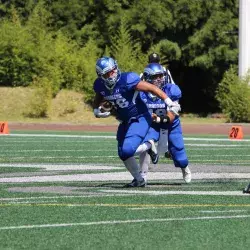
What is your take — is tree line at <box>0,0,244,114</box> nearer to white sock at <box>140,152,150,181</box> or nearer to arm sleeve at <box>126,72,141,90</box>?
white sock at <box>140,152,150,181</box>

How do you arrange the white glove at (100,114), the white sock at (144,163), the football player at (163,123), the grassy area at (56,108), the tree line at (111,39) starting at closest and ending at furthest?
1. the white glove at (100,114)
2. the white sock at (144,163)
3. the football player at (163,123)
4. the grassy area at (56,108)
5. the tree line at (111,39)

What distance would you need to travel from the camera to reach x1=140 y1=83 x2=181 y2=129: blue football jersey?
Result: 14.9m

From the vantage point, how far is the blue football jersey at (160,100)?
585 inches

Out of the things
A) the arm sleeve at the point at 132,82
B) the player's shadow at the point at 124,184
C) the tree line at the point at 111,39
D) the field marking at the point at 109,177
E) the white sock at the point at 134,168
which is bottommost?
the tree line at the point at 111,39

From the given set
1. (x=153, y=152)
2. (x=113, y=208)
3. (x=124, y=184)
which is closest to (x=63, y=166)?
(x=153, y=152)

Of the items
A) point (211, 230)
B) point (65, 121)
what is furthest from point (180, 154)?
point (65, 121)

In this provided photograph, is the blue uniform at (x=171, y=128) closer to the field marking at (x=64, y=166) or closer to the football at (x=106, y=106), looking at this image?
the football at (x=106, y=106)

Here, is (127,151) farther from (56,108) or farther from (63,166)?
(56,108)

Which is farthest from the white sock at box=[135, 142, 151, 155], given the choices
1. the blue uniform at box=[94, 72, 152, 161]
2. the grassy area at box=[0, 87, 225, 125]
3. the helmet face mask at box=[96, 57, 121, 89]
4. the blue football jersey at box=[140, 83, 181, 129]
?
the grassy area at box=[0, 87, 225, 125]

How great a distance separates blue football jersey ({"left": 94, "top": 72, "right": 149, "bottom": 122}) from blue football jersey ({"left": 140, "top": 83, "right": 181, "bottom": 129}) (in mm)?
878

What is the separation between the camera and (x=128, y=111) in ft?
45.5

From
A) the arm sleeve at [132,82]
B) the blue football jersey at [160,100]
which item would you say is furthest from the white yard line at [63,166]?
the arm sleeve at [132,82]

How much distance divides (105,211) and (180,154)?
4269 mm

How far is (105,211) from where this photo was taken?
10.7 m
